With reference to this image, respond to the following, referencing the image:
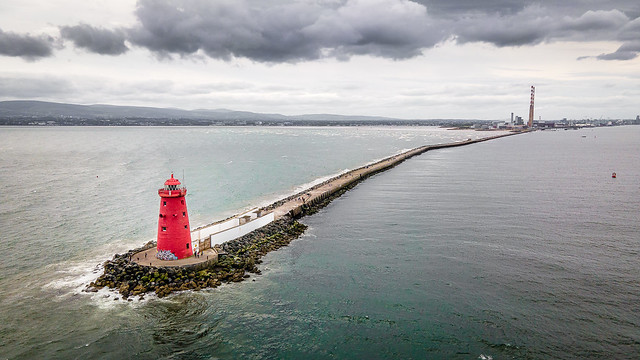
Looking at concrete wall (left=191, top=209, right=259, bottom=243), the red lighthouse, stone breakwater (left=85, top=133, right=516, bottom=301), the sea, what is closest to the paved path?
stone breakwater (left=85, top=133, right=516, bottom=301)

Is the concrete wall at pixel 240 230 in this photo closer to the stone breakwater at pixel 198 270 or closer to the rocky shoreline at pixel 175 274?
the stone breakwater at pixel 198 270

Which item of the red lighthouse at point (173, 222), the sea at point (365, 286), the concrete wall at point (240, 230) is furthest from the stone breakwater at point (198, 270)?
the red lighthouse at point (173, 222)

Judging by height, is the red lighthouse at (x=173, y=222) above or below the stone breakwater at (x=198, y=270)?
above

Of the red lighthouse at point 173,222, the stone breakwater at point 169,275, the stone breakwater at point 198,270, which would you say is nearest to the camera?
the stone breakwater at point 169,275

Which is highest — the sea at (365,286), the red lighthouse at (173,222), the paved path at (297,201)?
the red lighthouse at (173,222)

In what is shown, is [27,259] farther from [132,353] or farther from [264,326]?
[264,326]

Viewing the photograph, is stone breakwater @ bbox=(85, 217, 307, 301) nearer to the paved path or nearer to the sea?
the paved path

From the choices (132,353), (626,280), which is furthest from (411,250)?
(132,353)

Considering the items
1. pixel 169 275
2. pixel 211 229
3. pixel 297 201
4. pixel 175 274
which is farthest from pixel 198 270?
pixel 297 201
